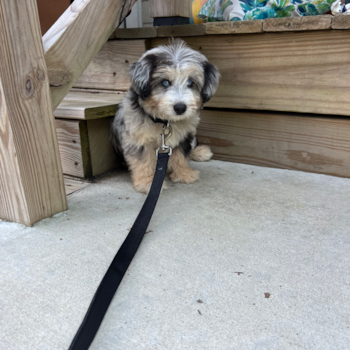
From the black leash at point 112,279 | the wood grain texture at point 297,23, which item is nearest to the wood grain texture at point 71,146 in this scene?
the black leash at point 112,279

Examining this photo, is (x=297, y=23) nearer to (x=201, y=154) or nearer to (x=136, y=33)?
(x=201, y=154)

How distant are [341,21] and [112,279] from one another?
7.27 feet

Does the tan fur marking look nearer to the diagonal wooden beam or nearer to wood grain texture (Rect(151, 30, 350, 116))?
the diagonal wooden beam

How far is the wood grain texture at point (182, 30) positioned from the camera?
270 cm

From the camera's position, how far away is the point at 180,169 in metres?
2.58

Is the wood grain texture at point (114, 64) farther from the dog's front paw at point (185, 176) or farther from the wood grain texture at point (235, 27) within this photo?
the dog's front paw at point (185, 176)

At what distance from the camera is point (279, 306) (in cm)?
127

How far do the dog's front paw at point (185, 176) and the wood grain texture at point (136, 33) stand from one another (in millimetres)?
1302

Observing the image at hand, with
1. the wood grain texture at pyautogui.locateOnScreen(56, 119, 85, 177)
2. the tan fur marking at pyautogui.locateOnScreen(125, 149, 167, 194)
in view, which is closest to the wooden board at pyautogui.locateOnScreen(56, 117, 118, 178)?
the wood grain texture at pyautogui.locateOnScreen(56, 119, 85, 177)

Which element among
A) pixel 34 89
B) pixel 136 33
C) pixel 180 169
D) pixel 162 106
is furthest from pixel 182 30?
pixel 34 89

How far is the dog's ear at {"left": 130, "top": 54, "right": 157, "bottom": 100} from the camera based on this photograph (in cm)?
208

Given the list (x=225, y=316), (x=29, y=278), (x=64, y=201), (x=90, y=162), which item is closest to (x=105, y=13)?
(x=90, y=162)

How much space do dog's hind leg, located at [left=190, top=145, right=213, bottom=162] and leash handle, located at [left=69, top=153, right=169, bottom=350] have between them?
1.05 meters

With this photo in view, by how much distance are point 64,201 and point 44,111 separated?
0.59 metres
